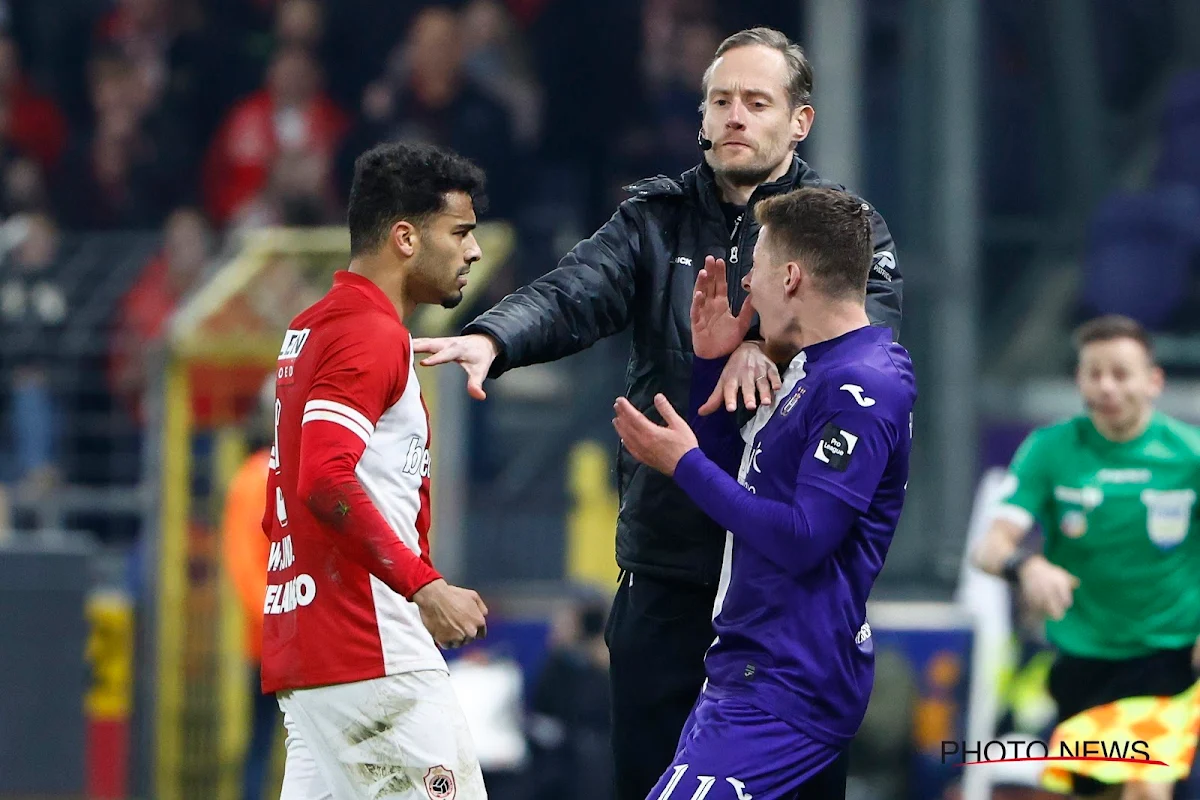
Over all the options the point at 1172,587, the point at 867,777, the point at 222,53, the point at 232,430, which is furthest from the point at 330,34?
the point at 1172,587

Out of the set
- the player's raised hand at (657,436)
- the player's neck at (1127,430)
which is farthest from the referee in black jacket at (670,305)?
the player's neck at (1127,430)

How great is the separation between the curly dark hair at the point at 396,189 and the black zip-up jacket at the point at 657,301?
0.29m

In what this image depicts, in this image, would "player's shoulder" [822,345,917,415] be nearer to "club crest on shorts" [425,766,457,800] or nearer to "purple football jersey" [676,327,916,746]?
"purple football jersey" [676,327,916,746]

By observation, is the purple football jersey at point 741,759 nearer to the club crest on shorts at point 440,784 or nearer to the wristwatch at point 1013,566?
the club crest on shorts at point 440,784

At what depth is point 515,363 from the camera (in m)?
4.20

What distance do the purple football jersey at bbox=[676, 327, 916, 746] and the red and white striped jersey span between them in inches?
24.2

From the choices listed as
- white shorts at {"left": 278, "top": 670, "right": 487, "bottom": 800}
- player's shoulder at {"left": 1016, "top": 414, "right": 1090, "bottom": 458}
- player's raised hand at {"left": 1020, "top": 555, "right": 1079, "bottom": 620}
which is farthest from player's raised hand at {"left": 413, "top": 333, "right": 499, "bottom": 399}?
player's shoulder at {"left": 1016, "top": 414, "right": 1090, "bottom": 458}

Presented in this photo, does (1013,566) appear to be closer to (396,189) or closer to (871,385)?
(871,385)

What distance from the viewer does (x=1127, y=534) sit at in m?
6.24

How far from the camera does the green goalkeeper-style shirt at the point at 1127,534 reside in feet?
20.4

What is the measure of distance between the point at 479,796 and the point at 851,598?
918 millimetres

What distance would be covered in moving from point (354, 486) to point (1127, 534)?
322 cm

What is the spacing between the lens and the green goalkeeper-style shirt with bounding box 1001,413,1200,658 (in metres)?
6.20

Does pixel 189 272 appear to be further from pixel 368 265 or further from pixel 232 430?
pixel 368 265
